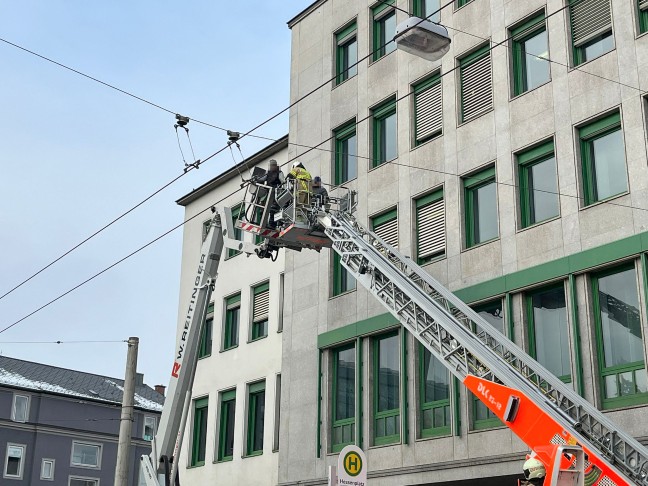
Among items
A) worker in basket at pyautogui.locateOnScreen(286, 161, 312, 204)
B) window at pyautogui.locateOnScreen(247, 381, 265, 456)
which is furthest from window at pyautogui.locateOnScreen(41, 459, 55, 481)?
worker in basket at pyautogui.locateOnScreen(286, 161, 312, 204)

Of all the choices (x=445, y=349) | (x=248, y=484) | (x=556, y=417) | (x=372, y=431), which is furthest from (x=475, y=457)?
(x=248, y=484)

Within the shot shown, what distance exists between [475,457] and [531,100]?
837 cm

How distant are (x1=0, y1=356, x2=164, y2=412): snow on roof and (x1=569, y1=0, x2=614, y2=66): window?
5190 centimetres

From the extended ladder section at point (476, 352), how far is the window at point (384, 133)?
697cm

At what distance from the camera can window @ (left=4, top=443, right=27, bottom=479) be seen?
206 feet

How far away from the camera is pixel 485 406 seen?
21969 millimetres

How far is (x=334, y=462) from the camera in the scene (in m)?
25.2

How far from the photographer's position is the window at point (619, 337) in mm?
18953

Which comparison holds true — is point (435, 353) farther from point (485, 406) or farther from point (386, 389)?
point (386, 389)

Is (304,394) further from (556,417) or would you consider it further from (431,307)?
(556,417)

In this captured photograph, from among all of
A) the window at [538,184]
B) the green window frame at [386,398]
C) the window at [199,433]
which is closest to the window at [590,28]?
the window at [538,184]

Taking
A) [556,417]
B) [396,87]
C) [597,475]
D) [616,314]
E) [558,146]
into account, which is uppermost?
[396,87]

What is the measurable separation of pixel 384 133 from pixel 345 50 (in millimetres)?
3780

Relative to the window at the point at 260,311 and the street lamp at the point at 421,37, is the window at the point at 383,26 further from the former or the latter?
the street lamp at the point at 421,37
